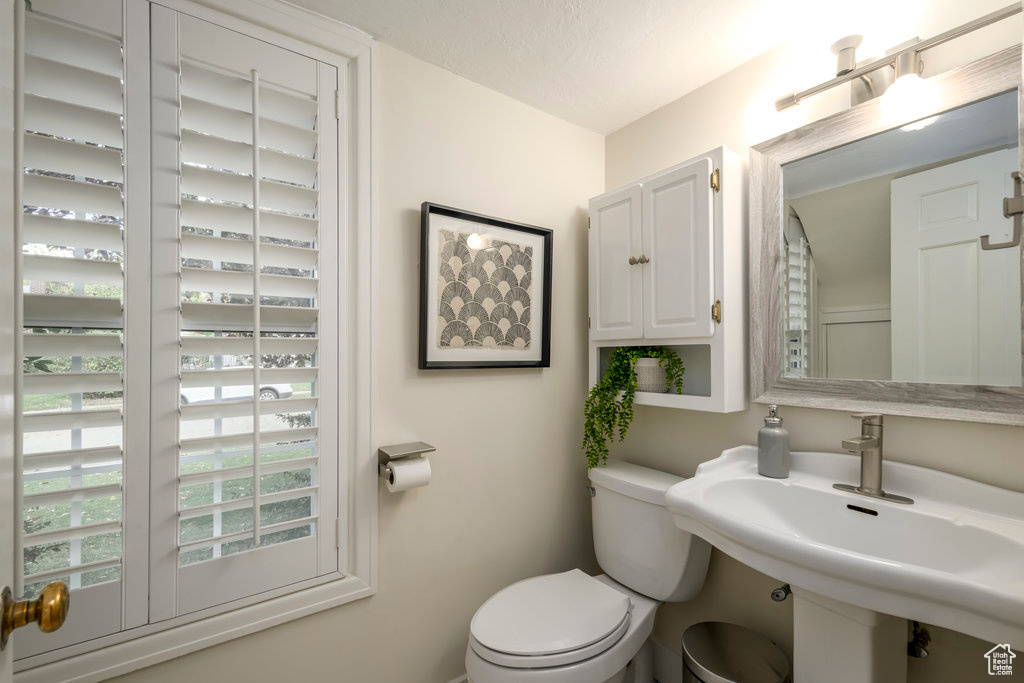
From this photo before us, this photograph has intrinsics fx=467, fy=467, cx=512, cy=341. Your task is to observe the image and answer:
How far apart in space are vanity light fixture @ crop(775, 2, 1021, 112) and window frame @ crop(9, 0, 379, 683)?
50.0 inches

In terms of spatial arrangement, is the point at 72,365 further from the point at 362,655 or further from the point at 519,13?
the point at 519,13

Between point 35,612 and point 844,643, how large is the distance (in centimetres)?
137

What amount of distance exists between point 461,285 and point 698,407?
34.6 inches

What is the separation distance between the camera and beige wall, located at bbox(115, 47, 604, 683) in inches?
55.7

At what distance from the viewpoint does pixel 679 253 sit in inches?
59.6

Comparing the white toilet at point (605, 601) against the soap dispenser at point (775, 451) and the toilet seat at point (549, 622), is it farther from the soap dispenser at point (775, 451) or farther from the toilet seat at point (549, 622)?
the soap dispenser at point (775, 451)

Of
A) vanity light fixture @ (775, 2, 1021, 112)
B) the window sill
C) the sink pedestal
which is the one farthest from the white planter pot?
the window sill

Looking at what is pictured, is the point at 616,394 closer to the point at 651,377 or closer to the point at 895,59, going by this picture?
the point at 651,377

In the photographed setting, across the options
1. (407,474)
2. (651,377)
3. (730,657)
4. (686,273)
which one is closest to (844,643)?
(730,657)

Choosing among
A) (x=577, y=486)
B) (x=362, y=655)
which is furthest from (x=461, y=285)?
(x=362, y=655)

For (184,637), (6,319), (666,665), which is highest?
(6,319)

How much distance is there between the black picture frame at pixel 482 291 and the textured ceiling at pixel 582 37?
0.50 meters

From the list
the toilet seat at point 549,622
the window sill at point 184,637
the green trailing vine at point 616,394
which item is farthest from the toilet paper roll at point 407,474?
the green trailing vine at point 616,394

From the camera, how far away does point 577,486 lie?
195cm
